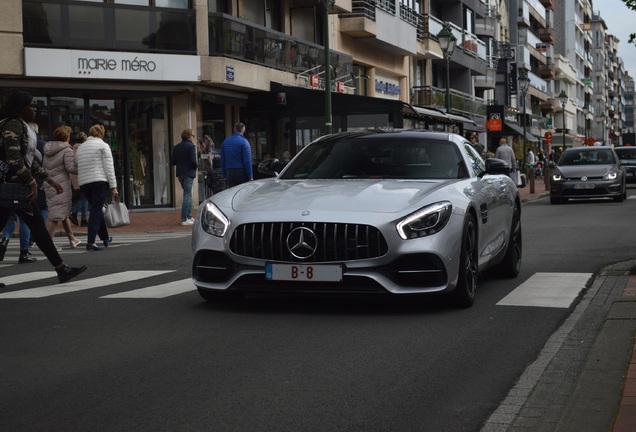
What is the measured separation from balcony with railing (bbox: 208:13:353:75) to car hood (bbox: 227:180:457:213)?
68.5ft

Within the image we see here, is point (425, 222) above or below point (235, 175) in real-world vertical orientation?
below

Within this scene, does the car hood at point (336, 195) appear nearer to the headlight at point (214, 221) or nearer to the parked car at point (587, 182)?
the headlight at point (214, 221)

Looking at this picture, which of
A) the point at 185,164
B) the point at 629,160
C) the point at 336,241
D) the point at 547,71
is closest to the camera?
the point at 336,241

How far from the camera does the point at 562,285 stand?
10.2 meters

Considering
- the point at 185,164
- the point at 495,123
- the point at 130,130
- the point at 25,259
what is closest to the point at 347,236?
the point at 25,259

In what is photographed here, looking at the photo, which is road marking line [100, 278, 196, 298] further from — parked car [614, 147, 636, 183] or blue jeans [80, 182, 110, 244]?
parked car [614, 147, 636, 183]

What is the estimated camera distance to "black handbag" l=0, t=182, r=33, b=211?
10.6m

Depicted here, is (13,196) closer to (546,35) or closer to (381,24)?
(381,24)

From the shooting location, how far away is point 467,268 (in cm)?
843

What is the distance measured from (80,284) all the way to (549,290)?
4.36m

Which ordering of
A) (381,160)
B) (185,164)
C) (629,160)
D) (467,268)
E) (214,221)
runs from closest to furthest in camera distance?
(214,221)
(467,268)
(381,160)
(185,164)
(629,160)

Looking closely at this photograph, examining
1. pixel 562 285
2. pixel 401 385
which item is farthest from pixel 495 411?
pixel 562 285

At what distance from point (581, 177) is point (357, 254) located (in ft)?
72.9

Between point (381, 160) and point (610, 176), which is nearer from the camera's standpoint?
point (381, 160)
